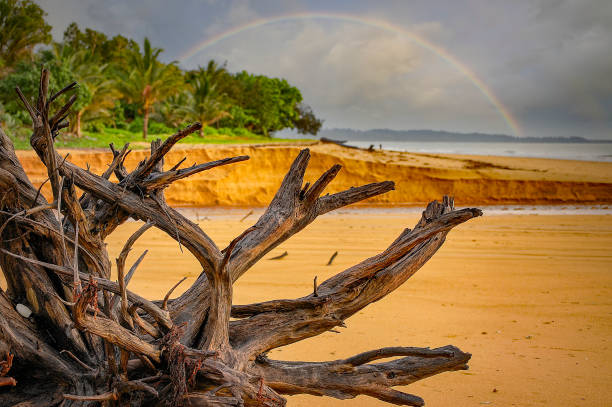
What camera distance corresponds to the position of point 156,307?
1.86 meters

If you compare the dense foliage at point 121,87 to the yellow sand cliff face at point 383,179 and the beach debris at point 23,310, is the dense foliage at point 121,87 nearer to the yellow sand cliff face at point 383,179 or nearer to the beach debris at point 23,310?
the yellow sand cliff face at point 383,179

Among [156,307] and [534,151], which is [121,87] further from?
[534,151]

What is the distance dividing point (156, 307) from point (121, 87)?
2658 centimetres

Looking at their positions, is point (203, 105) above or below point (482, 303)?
above

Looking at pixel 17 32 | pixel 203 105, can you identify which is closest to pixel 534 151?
pixel 203 105

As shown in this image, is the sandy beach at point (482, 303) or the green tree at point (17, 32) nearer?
the sandy beach at point (482, 303)

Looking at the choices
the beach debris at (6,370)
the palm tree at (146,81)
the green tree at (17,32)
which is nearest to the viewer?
the beach debris at (6,370)

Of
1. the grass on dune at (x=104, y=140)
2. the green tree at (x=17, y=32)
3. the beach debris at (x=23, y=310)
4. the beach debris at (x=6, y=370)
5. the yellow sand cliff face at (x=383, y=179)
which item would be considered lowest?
the beach debris at (x=6, y=370)

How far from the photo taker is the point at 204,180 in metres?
14.4

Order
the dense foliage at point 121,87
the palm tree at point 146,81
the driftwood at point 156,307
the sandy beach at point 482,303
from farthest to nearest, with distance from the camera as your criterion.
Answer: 1. the palm tree at point 146,81
2. the dense foliage at point 121,87
3. the sandy beach at point 482,303
4. the driftwood at point 156,307

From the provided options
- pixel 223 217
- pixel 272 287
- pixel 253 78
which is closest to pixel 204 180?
pixel 223 217

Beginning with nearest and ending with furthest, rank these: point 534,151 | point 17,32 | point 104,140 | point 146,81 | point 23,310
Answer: point 23,310
point 104,140
point 146,81
point 17,32
point 534,151

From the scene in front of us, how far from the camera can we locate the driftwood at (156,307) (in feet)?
5.85

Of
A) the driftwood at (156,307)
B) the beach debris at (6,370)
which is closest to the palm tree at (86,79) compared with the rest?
the driftwood at (156,307)
